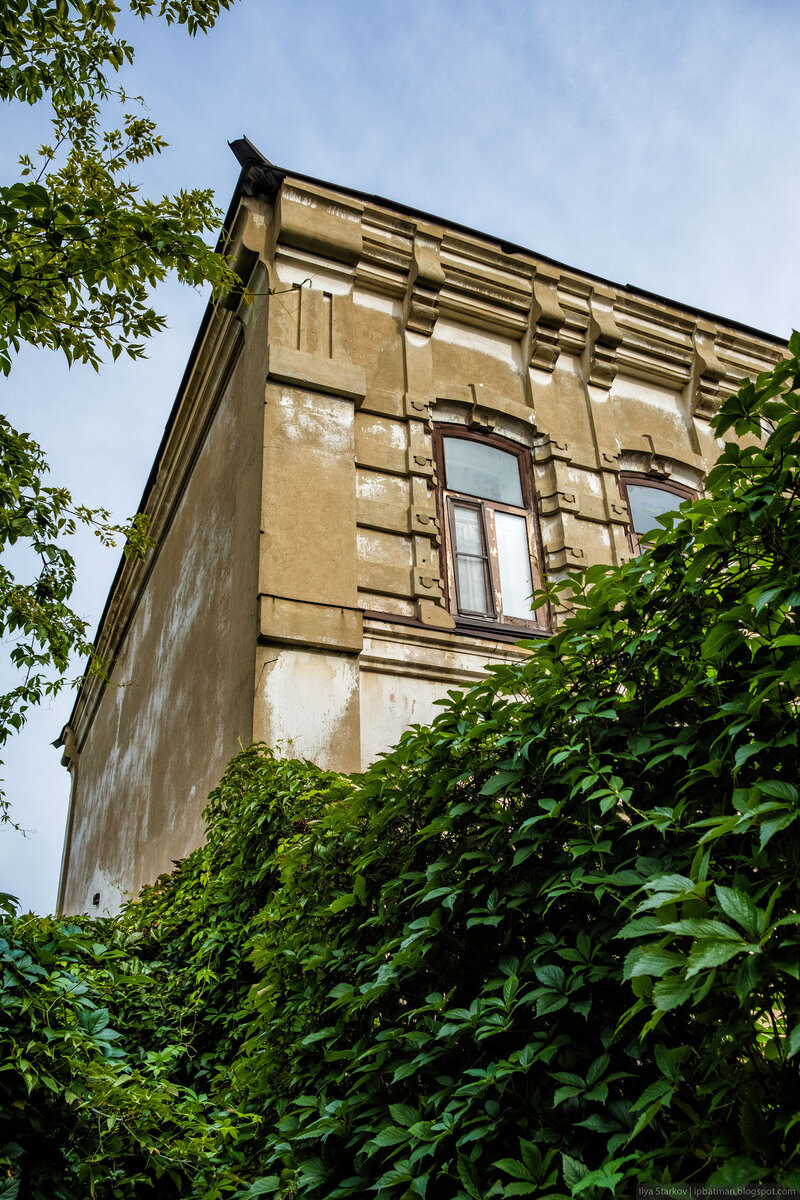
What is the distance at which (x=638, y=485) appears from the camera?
35.5 feet

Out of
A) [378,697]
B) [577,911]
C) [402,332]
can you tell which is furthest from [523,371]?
[577,911]

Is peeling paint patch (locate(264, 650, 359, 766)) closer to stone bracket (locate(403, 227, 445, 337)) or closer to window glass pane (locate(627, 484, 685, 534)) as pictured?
stone bracket (locate(403, 227, 445, 337))

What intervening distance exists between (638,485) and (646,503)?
0.24m

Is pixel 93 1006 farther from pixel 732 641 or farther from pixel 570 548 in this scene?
pixel 570 548

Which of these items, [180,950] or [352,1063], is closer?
[352,1063]

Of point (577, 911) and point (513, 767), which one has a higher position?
point (513, 767)

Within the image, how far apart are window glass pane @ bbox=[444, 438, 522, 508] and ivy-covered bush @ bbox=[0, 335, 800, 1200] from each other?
18.9 ft

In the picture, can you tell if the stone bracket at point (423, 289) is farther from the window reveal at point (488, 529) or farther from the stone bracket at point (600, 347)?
the stone bracket at point (600, 347)

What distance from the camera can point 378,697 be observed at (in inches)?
313

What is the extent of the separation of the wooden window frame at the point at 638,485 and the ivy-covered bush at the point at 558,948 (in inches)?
267

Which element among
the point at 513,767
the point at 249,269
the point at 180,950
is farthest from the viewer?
the point at 249,269

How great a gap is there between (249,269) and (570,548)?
4370 millimetres

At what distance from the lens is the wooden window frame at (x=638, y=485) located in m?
10.2

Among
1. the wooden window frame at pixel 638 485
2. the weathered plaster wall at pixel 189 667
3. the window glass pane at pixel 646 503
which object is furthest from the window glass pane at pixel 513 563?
the weathered plaster wall at pixel 189 667
